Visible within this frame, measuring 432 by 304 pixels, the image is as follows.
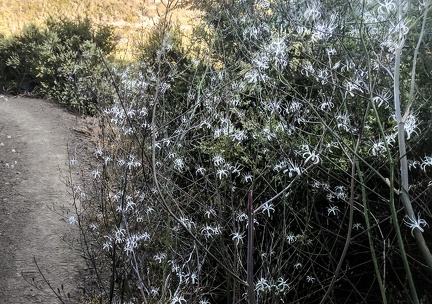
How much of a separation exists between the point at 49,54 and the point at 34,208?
15.4 ft

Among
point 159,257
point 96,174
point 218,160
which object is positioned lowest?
point 159,257

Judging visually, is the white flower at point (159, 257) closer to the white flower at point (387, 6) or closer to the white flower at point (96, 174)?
the white flower at point (96, 174)

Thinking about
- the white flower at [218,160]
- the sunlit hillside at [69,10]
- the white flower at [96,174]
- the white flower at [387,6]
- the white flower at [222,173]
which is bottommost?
the white flower at [96,174]

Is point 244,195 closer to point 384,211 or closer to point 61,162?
point 384,211

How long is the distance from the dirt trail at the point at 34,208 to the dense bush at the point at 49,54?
0.91 metres

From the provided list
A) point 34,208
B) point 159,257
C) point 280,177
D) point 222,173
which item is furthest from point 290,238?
point 34,208

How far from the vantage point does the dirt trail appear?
430 centimetres

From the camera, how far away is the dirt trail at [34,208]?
4.30 metres

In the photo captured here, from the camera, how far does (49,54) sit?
368 inches

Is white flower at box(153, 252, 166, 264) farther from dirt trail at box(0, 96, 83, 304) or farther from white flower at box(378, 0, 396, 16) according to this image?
white flower at box(378, 0, 396, 16)

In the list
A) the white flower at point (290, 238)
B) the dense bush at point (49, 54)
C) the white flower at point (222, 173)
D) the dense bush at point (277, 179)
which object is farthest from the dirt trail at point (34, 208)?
the white flower at point (290, 238)

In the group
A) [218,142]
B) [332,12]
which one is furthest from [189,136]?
[332,12]

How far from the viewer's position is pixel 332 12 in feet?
10.6

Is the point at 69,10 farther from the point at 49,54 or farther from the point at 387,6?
the point at 387,6
